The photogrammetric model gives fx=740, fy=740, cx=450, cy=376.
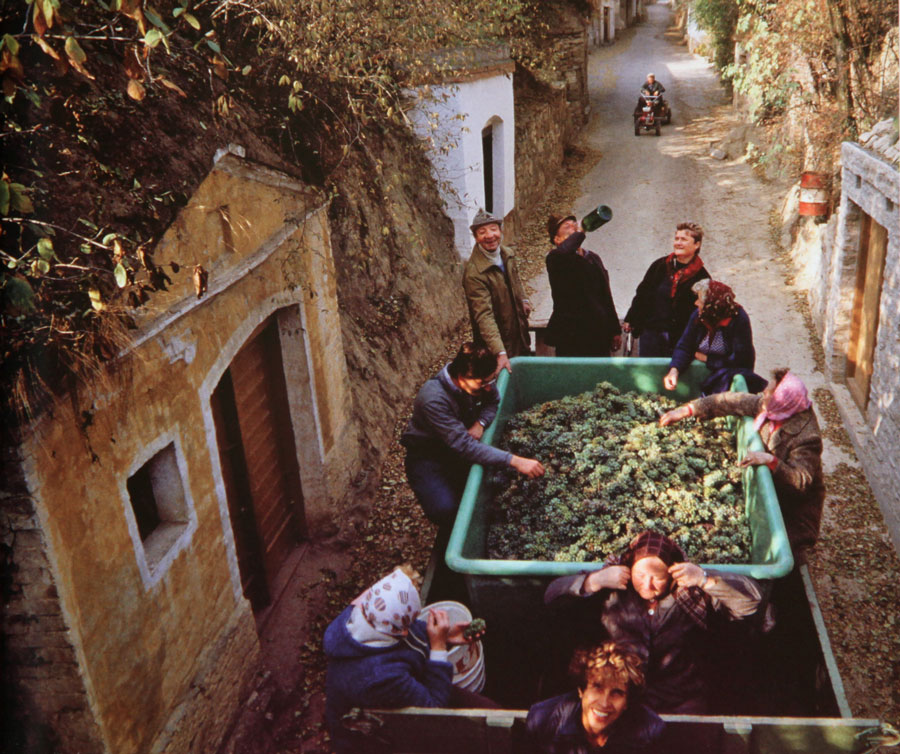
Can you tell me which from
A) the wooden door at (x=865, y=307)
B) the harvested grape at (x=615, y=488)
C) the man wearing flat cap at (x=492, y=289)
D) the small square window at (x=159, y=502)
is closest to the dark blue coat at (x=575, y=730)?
the harvested grape at (x=615, y=488)

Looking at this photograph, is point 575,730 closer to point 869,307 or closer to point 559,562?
point 559,562

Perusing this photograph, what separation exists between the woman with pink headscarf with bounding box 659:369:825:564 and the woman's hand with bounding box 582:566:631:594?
1.32m

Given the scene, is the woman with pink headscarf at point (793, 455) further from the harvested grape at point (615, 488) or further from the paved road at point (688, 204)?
the paved road at point (688, 204)

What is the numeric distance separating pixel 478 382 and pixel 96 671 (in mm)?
2491

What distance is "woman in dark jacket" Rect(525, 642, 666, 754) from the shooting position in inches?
109

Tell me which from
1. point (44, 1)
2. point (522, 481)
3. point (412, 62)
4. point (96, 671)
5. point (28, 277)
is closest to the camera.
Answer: point (44, 1)

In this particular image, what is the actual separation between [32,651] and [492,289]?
4306 millimetres

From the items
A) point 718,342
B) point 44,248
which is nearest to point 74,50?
point 44,248

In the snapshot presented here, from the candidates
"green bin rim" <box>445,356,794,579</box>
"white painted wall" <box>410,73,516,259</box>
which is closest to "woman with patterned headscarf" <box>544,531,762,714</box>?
"green bin rim" <box>445,356,794,579</box>

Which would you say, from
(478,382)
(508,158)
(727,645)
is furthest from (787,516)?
(508,158)

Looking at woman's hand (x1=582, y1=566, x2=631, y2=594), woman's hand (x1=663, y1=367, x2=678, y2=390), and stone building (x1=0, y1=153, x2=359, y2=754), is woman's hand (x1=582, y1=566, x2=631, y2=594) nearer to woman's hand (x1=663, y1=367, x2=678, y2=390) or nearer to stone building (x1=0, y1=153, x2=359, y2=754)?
stone building (x1=0, y1=153, x2=359, y2=754)

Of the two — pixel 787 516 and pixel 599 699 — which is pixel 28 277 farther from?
pixel 787 516

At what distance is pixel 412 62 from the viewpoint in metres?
8.70

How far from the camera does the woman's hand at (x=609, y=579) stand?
3.36m
